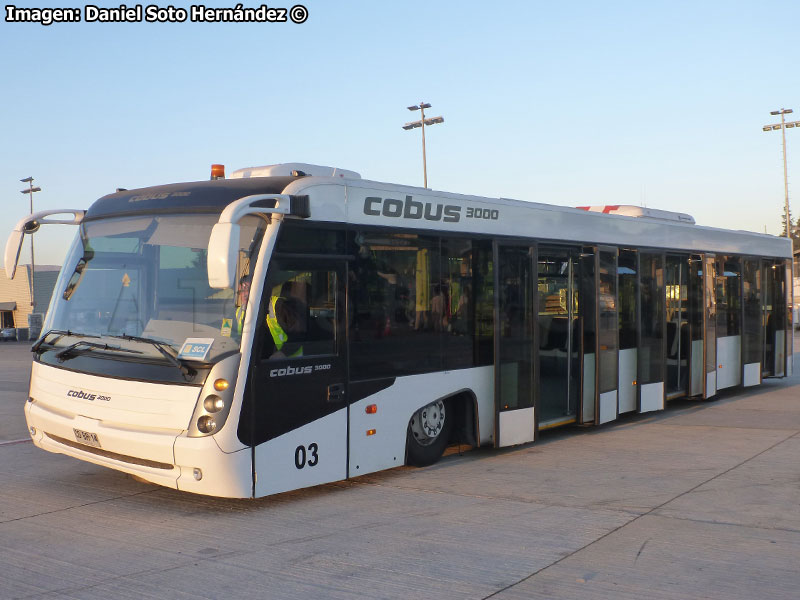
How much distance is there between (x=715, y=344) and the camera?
566 inches

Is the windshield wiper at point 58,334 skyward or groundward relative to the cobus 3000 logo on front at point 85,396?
skyward

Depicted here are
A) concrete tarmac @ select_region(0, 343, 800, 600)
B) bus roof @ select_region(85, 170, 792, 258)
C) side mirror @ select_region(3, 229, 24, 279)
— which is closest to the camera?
concrete tarmac @ select_region(0, 343, 800, 600)

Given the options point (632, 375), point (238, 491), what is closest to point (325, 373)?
point (238, 491)

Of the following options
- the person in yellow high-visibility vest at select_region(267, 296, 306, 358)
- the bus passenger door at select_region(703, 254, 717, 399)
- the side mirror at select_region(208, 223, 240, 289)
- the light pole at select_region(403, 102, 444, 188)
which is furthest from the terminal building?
the side mirror at select_region(208, 223, 240, 289)

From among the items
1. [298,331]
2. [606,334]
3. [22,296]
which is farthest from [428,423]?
[22,296]

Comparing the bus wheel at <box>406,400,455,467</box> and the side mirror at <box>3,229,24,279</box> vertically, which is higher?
the side mirror at <box>3,229,24,279</box>

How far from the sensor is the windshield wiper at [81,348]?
285 inches

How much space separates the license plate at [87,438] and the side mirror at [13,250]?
5.29ft

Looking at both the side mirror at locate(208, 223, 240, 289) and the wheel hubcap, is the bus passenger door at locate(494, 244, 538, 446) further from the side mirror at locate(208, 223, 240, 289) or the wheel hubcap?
the side mirror at locate(208, 223, 240, 289)

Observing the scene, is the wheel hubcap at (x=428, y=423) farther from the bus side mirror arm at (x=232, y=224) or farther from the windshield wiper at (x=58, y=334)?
the windshield wiper at (x=58, y=334)

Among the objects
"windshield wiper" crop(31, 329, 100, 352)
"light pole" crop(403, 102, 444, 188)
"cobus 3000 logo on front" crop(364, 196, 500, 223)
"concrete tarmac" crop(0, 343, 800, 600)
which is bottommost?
"concrete tarmac" crop(0, 343, 800, 600)

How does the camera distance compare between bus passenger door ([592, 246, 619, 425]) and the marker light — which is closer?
the marker light

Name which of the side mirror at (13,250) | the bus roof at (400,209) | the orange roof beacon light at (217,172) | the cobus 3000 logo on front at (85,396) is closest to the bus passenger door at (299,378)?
the bus roof at (400,209)

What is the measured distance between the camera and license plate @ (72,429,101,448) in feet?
23.5
